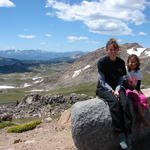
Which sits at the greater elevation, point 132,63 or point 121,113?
point 132,63

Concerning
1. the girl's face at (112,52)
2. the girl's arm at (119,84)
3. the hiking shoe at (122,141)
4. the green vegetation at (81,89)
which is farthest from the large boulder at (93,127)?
the green vegetation at (81,89)

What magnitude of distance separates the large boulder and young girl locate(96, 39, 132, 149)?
1.49 feet

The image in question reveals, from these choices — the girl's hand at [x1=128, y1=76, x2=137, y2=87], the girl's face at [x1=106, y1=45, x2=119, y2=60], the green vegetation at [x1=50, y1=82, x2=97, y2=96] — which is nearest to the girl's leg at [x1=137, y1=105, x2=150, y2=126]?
the girl's hand at [x1=128, y1=76, x2=137, y2=87]

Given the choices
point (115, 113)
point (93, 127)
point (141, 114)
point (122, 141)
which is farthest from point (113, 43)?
point (122, 141)

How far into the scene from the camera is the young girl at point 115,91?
41.5 ft

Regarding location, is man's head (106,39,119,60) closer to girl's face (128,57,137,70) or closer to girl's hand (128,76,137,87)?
girl's face (128,57,137,70)

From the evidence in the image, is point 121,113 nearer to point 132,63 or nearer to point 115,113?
point 115,113

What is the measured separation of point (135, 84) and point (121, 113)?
2010 mm

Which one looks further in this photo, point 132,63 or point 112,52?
point 132,63

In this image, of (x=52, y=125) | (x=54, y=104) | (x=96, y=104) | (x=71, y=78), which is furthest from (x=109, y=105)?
(x=71, y=78)

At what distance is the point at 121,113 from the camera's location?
12.7 metres

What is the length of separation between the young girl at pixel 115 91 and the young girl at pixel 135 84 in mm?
528

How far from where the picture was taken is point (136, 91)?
13.6 meters

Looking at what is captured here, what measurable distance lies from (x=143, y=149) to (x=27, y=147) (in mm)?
7625
